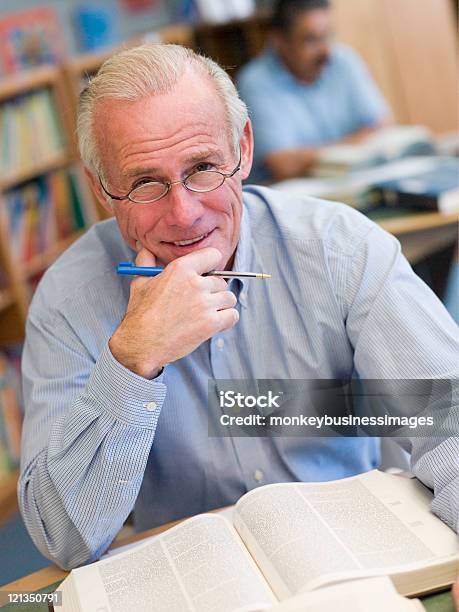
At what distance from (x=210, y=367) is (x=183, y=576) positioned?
0.42 meters

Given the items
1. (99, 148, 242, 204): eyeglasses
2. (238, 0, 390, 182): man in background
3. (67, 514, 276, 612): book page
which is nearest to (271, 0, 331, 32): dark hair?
(238, 0, 390, 182): man in background

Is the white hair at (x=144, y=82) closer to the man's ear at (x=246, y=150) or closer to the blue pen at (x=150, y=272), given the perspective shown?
the man's ear at (x=246, y=150)

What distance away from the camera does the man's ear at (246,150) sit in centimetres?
130

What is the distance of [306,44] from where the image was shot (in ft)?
12.0

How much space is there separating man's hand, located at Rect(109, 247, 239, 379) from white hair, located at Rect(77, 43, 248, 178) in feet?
0.77

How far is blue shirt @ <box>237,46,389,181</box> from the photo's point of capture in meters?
3.60

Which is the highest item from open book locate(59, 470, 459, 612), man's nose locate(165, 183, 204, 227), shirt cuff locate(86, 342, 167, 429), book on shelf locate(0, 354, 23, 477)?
man's nose locate(165, 183, 204, 227)

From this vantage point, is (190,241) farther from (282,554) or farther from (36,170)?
(36,170)

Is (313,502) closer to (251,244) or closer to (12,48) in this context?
(251,244)

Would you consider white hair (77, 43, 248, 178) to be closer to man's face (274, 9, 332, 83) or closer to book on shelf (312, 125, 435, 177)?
book on shelf (312, 125, 435, 177)

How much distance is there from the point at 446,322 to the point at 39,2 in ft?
11.1

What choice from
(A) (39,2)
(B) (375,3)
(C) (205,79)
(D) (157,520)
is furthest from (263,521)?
(B) (375,3)

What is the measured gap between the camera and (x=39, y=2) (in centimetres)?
395

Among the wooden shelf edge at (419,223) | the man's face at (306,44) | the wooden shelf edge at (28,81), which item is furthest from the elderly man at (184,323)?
the man's face at (306,44)
